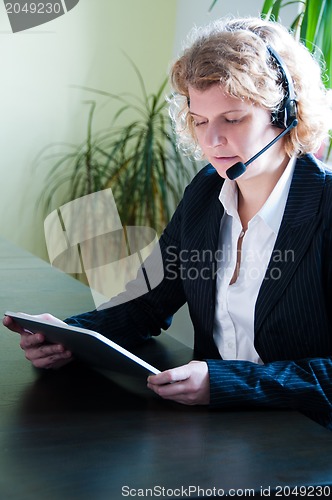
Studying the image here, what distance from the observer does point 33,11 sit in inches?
151

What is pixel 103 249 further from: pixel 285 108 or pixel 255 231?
pixel 285 108

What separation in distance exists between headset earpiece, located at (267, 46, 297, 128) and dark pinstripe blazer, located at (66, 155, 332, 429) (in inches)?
3.8

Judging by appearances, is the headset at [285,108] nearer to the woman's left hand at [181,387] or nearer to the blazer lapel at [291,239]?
the blazer lapel at [291,239]

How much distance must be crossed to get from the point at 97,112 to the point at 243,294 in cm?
256

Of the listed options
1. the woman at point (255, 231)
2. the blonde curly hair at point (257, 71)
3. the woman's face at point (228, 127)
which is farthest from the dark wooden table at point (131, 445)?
the blonde curly hair at point (257, 71)

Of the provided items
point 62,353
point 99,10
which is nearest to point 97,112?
point 99,10

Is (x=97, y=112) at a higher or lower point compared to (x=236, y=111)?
lower

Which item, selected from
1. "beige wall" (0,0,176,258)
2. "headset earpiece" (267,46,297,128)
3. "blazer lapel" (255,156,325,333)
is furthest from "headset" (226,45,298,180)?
"beige wall" (0,0,176,258)

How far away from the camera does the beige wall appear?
151 inches

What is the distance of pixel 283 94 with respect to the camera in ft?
5.10

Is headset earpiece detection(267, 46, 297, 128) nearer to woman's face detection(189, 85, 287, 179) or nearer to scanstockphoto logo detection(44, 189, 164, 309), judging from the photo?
woman's face detection(189, 85, 287, 179)

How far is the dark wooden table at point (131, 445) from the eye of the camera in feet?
3.10

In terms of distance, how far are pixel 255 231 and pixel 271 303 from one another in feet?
0.63

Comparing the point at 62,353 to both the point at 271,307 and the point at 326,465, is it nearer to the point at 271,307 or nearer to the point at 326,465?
the point at 271,307
